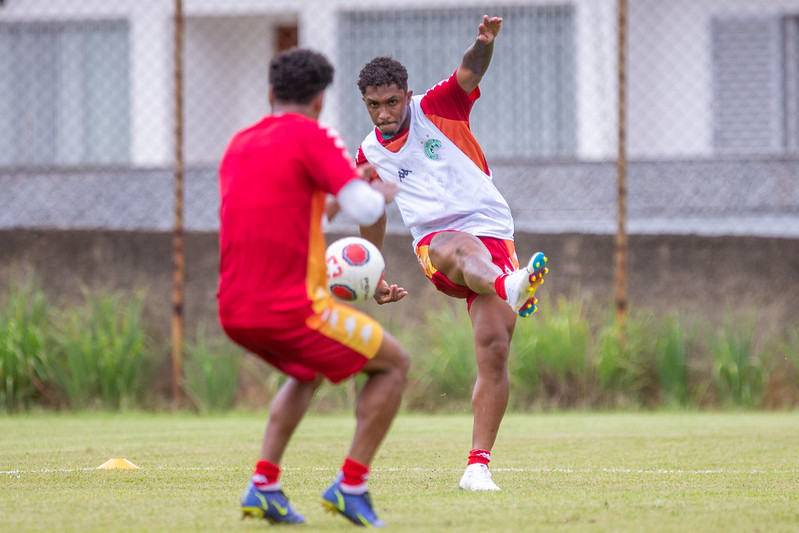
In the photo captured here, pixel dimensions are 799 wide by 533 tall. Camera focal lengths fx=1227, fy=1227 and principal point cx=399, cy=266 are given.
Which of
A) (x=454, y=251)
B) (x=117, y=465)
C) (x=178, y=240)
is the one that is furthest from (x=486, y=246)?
(x=178, y=240)

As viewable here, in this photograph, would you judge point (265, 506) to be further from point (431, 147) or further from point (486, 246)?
point (431, 147)

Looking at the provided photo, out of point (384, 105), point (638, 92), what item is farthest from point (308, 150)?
point (638, 92)

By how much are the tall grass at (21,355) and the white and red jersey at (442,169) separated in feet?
20.4

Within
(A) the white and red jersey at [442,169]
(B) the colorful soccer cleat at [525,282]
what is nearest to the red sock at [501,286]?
(B) the colorful soccer cleat at [525,282]

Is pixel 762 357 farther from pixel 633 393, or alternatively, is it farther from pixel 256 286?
pixel 256 286

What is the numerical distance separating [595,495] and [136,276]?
25.6 ft

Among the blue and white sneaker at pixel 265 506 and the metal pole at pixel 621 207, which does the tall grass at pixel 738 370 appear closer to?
the metal pole at pixel 621 207

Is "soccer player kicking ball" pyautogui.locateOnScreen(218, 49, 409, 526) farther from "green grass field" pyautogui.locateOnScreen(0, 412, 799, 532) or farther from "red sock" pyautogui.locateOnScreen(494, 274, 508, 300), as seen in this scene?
"red sock" pyautogui.locateOnScreen(494, 274, 508, 300)

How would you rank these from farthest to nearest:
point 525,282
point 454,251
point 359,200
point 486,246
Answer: point 486,246
point 454,251
point 525,282
point 359,200

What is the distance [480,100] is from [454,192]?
9897 mm

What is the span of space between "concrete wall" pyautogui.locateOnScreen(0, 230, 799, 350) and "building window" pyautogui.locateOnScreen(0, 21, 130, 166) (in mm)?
4456

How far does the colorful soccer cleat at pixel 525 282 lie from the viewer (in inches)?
218

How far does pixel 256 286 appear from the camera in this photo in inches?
176

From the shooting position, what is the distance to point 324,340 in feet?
14.8
